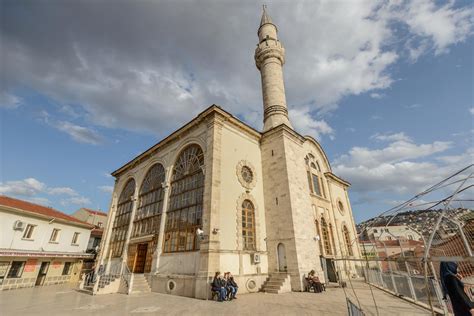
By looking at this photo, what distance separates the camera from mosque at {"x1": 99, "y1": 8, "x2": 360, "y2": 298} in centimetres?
1161

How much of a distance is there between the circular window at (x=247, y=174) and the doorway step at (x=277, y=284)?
5.41 meters

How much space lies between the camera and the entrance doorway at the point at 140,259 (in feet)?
49.9

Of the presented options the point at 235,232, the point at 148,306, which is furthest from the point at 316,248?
the point at 148,306

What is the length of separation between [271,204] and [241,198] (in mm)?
2135

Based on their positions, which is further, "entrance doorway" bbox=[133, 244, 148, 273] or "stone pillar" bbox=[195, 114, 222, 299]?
"entrance doorway" bbox=[133, 244, 148, 273]

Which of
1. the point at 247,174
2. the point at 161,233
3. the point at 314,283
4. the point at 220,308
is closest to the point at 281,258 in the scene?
the point at 314,283

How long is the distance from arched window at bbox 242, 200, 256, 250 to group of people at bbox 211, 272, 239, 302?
270 cm

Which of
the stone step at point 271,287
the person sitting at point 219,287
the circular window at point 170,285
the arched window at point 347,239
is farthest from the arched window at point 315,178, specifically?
the circular window at point 170,285

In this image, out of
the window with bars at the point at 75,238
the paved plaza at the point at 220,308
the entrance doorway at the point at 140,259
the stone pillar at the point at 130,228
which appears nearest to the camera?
the paved plaza at the point at 220,308

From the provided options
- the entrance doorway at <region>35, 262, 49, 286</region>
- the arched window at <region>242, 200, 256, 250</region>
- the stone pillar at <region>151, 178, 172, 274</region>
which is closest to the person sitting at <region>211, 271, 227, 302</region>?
the arched window at <region>242, 200, 256, 250</region>

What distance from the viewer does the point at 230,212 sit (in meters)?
12.3

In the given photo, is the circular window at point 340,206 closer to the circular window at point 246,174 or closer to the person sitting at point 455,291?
the circular window at point 246,174

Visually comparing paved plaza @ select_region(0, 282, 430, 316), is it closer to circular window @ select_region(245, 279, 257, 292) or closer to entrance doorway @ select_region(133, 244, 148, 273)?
circular window @ select_region(245, 279, 257, 292)

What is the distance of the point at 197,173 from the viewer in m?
13.8
